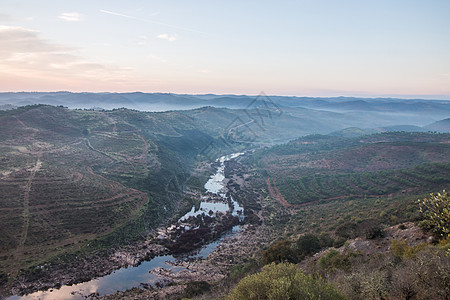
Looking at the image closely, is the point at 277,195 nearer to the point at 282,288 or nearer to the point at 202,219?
the point at 202,219

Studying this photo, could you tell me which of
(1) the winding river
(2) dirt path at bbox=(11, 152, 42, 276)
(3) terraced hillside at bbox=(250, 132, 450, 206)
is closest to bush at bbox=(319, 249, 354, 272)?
(1) the winding river

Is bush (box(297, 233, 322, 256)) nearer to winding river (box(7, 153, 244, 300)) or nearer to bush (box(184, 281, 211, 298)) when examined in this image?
bush (box(184, 281, 211, 298))

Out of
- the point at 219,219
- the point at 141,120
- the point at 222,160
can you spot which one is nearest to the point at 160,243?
the point at 219,219

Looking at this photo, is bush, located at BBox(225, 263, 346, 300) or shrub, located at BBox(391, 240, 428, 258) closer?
bush, located at BBox(225, 263, 346, 300)

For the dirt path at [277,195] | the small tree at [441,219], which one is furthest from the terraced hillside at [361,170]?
the small tree at [441,219]

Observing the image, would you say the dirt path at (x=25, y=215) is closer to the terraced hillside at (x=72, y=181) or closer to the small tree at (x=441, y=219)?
the terraced hillside at (x=72, y=181)

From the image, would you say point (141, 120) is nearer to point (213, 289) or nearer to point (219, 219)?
point (219, 219)
